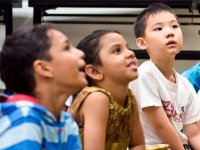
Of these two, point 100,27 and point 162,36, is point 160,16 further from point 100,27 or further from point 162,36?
point 100,27

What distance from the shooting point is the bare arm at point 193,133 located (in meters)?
1.77

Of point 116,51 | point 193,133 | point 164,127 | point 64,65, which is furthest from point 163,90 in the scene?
point 64,65

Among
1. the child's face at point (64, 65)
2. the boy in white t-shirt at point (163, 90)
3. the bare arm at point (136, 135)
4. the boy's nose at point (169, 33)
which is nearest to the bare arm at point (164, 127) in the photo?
the boy in white t-shirt at point (163, 90)

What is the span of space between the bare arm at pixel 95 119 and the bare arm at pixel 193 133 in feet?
1.84

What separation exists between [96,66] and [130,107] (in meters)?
0.16

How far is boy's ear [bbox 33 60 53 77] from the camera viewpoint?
1.03m

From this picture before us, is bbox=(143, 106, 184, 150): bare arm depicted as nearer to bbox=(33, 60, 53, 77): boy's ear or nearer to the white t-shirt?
the white t-shirt

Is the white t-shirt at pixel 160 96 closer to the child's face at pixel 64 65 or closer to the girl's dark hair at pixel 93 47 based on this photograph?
the girl's dark hair at pixel 93 47

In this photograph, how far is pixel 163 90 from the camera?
1.65 metres

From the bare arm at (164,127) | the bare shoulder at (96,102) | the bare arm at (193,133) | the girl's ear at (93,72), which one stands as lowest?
the bare arm at (193,133)

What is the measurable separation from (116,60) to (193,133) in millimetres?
591

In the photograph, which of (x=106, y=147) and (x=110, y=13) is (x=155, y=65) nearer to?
(x=106, y=147)

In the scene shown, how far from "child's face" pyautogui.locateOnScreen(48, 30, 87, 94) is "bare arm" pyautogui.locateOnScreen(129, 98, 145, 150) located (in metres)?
0.41

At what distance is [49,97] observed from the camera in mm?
1059
